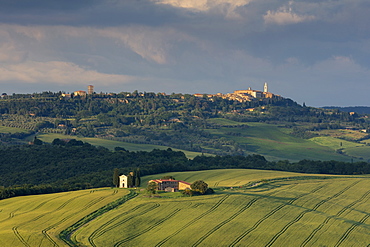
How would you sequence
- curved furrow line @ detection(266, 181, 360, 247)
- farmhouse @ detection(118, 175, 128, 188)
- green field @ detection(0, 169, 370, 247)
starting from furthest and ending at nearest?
farmhouse @ detection(118, 175, 128, 188), curved furrow line @ detection(266, 181, 360, 247), green field @ detection(0, 169, 370, 247)

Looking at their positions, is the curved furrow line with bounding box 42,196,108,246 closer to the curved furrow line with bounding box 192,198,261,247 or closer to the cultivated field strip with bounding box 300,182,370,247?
the curved furrow line with bounding box 192,198,261,247

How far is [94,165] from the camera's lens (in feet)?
519

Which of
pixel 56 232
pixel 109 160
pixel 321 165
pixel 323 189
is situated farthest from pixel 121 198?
pixel 321 165

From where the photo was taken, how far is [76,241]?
252 ft

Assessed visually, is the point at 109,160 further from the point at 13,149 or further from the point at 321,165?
the point at 321,165

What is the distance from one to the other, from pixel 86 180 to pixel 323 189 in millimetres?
50584

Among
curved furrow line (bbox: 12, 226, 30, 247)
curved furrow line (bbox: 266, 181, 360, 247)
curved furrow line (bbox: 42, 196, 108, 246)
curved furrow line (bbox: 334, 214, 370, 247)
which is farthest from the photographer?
curved furrow line (bbox: 334, 214, 370, 247)

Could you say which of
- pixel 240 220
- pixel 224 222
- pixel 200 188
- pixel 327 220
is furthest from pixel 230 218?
pixel 327 220

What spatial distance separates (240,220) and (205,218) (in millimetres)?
5077

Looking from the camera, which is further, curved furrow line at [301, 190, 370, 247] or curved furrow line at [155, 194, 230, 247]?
curved furrow line at [301, 190, 370, 247]

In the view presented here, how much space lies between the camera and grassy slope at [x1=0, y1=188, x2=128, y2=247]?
3004 inches

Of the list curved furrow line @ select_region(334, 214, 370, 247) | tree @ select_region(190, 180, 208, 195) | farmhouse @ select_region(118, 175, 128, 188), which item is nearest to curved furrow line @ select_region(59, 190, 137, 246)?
farmhouse @ select_region(118, 175, 128, 188)

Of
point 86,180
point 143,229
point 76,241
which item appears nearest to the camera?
point 76,241

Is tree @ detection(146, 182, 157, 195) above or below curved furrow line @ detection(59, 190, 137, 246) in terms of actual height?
above
